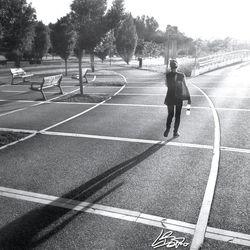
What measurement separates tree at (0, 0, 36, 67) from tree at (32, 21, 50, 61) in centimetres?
2058

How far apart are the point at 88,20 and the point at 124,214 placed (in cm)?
1320

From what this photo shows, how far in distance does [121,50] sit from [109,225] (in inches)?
1511

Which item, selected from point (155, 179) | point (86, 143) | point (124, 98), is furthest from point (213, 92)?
point (155, 179)

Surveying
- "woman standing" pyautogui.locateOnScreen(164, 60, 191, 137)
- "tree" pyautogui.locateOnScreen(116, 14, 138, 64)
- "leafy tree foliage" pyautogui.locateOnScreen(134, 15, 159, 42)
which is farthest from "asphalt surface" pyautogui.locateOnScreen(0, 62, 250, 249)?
"leafy tree foliage" pyautogui.locateOnScreen(134, 15, 159, 42)

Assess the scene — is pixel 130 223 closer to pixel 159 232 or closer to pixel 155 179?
pixel 159 232

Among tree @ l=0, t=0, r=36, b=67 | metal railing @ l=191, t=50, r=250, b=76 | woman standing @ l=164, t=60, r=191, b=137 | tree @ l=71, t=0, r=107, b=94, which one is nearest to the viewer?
woman standing @ l=164, t=60, r=191, b=137

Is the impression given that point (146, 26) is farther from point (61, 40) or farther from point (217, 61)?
point (61, 40)

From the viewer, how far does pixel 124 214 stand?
4.24 meters

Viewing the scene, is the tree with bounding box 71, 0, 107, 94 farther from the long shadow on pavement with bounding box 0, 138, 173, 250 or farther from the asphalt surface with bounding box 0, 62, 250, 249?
the long shadow on pavement with bounding box 0, 138, 173, 250

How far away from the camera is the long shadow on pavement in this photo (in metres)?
3.70

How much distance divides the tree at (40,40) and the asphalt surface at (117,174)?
35664mm

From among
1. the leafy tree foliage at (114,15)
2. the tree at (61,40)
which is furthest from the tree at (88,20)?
the tree at (61,40)

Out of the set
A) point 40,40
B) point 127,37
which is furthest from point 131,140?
point 40,40

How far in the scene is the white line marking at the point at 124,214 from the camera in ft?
12.2
